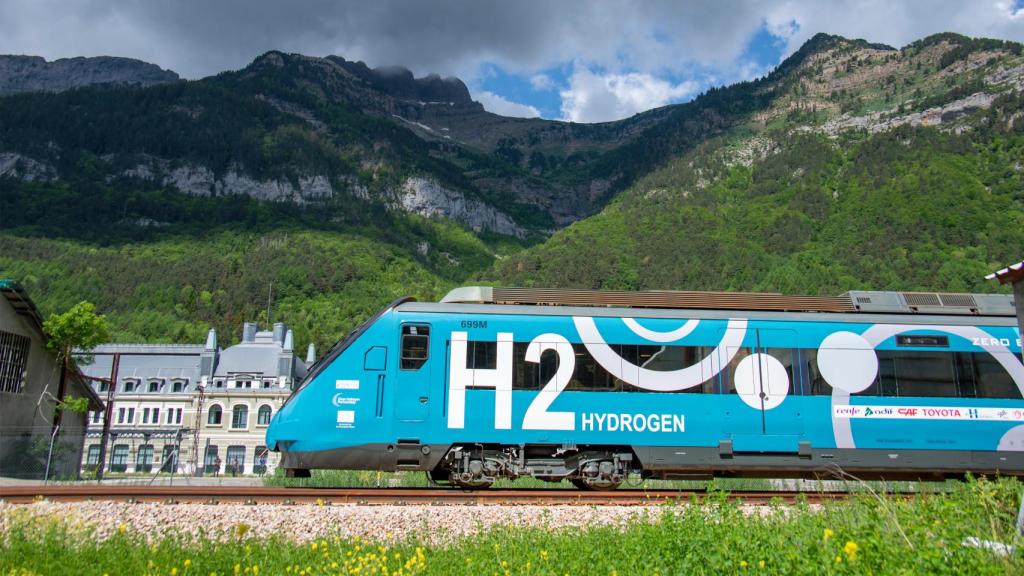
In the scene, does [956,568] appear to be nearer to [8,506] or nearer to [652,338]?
[652,338]

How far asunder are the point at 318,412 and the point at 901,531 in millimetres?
10728

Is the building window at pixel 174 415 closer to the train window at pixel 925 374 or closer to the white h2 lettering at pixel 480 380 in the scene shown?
the white h2 lettering at pixel 480 380

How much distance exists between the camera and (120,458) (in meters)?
62.6

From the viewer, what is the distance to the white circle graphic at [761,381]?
49.1ft

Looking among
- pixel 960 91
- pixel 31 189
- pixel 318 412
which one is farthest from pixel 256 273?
pixel 960 91

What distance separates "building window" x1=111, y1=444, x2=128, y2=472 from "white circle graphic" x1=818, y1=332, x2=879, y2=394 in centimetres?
6191

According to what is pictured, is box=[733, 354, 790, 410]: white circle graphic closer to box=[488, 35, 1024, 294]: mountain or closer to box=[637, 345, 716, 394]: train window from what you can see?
box=[637, 345, 716, 394]: train window

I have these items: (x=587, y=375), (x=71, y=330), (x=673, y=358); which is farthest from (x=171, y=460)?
(x=673, y=358)

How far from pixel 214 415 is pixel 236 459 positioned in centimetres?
741

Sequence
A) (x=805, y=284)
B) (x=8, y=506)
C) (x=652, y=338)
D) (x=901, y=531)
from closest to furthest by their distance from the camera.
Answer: (x=901, y=531)
(x=8, y=506)
(x=652, y=338)
(x=805, y=284)

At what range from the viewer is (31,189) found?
17775 centimetres

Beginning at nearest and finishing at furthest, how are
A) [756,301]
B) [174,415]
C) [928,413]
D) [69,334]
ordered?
1. [928,413]
2. [756,301]
3. [69,334]
4. [174,415]

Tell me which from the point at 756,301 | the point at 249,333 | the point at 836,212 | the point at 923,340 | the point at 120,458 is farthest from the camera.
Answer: the point at 836,212

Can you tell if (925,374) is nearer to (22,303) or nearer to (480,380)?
(480,380)
